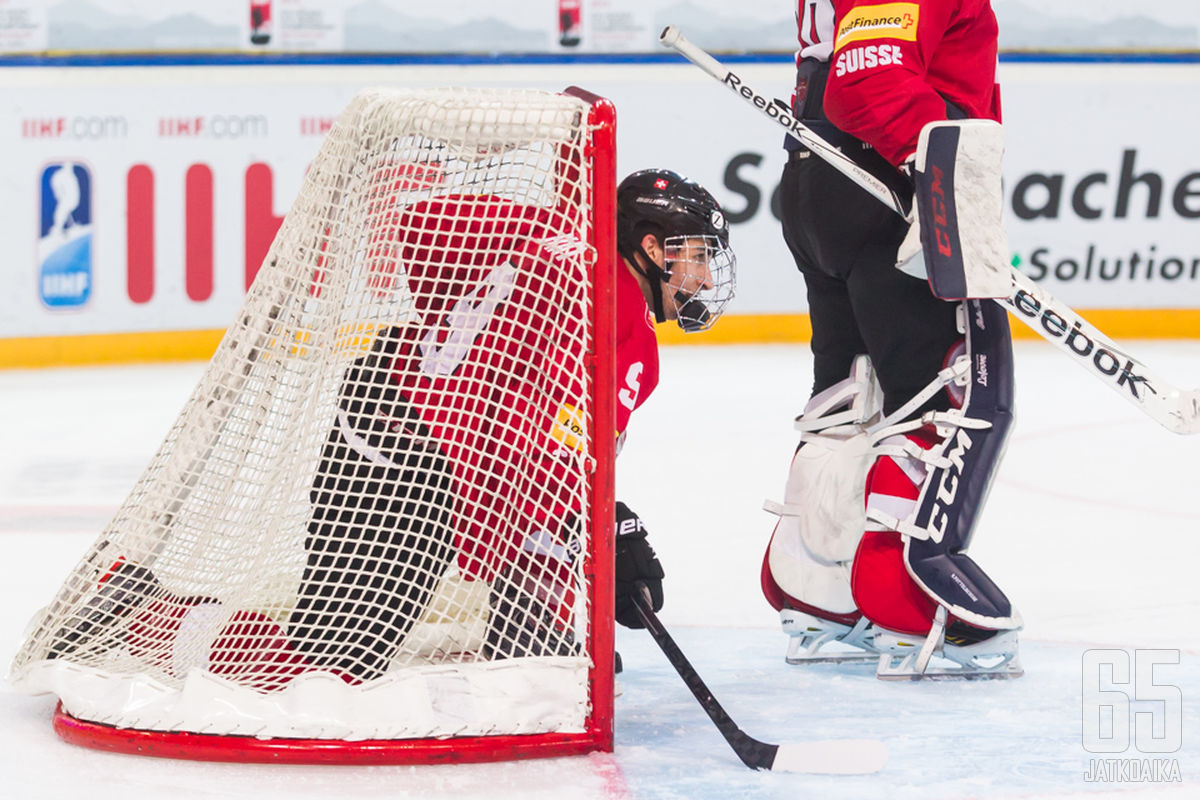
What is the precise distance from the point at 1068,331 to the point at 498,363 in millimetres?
780

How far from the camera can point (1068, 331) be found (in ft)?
7.05

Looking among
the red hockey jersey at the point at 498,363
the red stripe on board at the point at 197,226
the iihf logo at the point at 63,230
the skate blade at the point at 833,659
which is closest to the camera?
the red hockey jersey at the point at 498,363

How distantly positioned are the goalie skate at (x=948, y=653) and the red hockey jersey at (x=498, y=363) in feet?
1.76

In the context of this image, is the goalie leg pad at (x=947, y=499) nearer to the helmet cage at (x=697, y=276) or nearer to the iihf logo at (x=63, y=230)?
the helmet cage at (x=697, y=276)

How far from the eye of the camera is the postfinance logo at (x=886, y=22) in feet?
6.91

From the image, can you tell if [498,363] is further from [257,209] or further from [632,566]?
[257,209]

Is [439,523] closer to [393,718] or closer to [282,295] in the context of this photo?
[393,718]

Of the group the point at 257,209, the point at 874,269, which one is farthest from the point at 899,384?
the point at 257,209

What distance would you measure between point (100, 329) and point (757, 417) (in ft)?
8.10

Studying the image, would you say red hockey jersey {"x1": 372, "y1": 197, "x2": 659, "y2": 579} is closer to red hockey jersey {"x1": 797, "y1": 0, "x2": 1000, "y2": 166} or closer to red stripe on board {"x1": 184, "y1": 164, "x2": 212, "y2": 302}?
red hockey jersey {"x1": 797, "y1": 0, "x2": 1000, "y2": 166}

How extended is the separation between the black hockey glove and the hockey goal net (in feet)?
0.27

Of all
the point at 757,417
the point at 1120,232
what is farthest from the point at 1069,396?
the point at 1120,232

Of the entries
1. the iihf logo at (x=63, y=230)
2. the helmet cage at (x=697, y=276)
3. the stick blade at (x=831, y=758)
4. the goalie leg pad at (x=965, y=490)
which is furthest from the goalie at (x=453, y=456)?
the iihf logo at (x=63, y=230)

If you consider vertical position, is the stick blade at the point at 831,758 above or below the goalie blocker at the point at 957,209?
below
